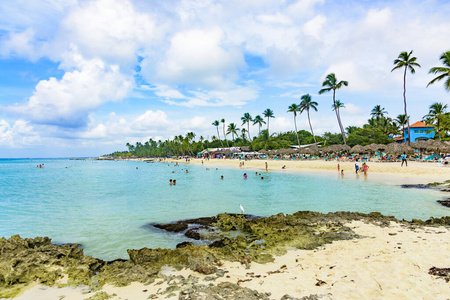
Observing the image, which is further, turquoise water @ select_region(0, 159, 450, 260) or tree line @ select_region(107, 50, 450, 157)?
tree line @ select_region(107, 50, 450, 157)

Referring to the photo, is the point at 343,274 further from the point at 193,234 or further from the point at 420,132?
the point at 420,132

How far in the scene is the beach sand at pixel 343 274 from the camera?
4.60 metres

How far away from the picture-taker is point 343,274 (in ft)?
17.5

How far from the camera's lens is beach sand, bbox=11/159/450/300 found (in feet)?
15.1

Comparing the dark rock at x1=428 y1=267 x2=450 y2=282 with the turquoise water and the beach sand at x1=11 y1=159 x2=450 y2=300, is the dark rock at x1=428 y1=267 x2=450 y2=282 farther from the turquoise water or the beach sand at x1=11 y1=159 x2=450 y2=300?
the turquoise water

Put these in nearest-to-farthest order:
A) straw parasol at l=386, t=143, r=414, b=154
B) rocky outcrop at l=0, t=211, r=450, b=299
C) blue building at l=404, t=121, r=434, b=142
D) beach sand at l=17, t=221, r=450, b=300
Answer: beach sand at l=17, t=221, r=450, b=300, rocky outcrop at l=0, t=211, r=450, b=299, straw parasol at l=386, t=143, r=414, b=154, blue building at l=404, t=121, r=434, b=142

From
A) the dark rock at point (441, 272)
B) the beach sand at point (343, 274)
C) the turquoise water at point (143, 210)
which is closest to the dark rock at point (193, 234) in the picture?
the turquoise water at point (143, 210)

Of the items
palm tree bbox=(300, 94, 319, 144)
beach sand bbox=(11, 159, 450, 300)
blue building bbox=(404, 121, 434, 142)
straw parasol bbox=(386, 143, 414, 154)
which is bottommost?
beach sand bbox=(11, 159, 450, 300)

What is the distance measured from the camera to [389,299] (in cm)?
426

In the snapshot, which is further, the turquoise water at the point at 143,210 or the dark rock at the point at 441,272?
the turquoise water at the point at 143,210

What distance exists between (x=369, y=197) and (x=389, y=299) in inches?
538

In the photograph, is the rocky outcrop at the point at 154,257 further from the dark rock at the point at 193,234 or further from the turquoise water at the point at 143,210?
the turquoise water at the point at 143,210

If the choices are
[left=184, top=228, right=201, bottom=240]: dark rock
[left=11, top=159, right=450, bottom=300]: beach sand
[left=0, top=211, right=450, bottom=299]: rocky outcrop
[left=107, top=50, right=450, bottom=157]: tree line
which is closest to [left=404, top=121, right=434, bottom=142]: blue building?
[left=107, top=50, right=450, bottom=157]: tree line

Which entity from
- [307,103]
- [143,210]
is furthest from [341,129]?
[143,210]
